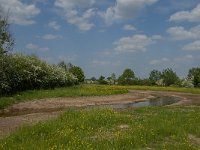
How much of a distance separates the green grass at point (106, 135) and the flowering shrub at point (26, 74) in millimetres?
21717

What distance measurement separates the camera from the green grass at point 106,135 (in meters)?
14.7

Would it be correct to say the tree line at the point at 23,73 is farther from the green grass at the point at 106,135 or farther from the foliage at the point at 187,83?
the foliage at the point at 187,83

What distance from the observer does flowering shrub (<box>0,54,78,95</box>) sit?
43094mm

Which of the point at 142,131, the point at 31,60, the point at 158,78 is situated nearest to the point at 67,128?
the point at 142,131

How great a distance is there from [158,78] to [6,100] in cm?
8838

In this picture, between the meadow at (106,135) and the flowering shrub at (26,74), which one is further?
the flowering shrub at (26,74)

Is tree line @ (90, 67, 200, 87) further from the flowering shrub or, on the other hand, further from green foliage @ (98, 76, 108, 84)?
the flowering shrub

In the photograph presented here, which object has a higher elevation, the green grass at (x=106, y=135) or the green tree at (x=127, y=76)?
the green tree at (x=127, y=76)

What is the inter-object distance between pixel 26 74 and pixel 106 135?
118 ft

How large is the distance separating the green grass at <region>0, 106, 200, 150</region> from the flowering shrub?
21.7 meters

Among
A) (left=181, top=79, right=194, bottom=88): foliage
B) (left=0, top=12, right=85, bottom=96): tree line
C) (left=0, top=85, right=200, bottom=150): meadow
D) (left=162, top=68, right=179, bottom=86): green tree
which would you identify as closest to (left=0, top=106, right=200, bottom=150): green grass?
(left=0, top=85, right=200, bottom=150): meadow

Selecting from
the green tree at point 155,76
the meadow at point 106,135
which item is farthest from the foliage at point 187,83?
the meadow at point 106,135

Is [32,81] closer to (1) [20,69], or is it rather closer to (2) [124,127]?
(1) [20,69]

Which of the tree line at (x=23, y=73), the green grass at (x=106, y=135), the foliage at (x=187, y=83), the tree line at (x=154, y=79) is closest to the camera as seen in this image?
the green grass at (x=106, y=135)
